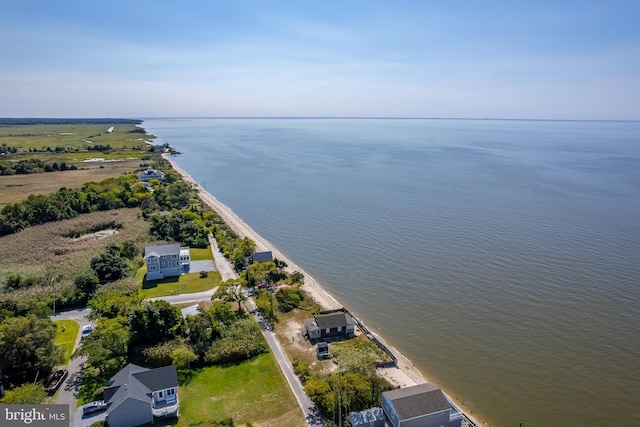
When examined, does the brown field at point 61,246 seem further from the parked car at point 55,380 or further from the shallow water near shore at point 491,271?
the shallow water near shore at point 491,271

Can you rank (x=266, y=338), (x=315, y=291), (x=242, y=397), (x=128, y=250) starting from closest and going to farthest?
(x=242, y=397) < (x=266, y=338) < (x=315, y=291) < (x=128, y=250)

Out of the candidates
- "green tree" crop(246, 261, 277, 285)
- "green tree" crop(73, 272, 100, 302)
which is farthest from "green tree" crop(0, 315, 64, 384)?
"green tree" crop(246, 261, 277, 285)

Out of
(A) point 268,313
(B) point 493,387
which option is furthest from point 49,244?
(B) point 493,387

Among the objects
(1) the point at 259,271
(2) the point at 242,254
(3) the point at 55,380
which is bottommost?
(3) the point at 55,380

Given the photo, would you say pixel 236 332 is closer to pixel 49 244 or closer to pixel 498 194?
pixel 49 244

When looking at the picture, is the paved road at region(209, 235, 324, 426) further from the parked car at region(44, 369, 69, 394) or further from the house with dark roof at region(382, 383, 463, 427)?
the parked car at region(44, 369, 69, 394)

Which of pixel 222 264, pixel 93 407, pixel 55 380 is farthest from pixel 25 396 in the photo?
pixel 222 264

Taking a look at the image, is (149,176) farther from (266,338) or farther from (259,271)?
(266,338)
